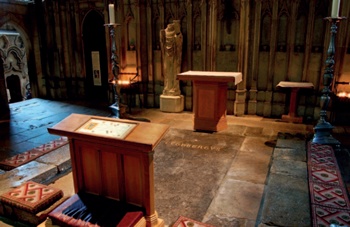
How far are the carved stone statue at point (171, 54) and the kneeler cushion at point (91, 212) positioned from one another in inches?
202

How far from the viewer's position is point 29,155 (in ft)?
14.9

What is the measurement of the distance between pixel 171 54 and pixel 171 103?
1318 millimetres

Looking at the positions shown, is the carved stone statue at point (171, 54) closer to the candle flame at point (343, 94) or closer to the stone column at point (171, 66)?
the stone column at point (171, 66)

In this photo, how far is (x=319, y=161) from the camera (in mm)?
4094

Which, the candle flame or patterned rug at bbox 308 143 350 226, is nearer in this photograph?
patterned rug at bbox 308 143 350 226

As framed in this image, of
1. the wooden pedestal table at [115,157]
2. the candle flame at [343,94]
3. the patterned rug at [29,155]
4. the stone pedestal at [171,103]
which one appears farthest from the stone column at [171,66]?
the wooden pedestal table at [115,157]

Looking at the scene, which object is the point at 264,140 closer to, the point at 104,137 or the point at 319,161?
the point at 319,161

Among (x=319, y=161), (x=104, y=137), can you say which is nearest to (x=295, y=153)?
(x=319, y=161)

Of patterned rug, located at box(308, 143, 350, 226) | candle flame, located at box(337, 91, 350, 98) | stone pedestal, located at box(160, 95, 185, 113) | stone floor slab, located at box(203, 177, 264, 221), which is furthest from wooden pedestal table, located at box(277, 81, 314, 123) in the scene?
stone floor slab, located at box(203, 177, 264, 221)

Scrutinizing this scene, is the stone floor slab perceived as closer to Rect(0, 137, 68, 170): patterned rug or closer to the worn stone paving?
the worn stone paving

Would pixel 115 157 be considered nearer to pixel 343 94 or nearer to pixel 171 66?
pixel 171 66

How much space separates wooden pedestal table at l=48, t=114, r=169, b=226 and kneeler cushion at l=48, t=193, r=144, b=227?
0.09 metres

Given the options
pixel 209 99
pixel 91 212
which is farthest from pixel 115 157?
pixel 209 99

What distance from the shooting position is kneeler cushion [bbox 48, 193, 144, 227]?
2398 mm
